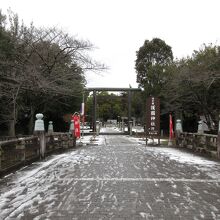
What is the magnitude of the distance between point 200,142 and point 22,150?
9594 mm

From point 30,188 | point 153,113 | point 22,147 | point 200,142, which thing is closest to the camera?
point 30,188

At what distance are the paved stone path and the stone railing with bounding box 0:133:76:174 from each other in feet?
1.45

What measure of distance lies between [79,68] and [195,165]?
983 centimetres

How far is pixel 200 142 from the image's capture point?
18.5 metres

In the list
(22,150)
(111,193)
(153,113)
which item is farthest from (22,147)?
(153,113)

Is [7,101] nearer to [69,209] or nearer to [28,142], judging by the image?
[28,142]

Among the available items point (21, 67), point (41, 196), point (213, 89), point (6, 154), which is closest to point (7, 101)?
point (21, 67)

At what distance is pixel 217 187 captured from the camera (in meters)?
8.37

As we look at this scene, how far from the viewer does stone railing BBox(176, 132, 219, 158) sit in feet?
52.2

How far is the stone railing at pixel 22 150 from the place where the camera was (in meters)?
10.4

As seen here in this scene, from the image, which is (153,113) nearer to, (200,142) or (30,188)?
(200,142)

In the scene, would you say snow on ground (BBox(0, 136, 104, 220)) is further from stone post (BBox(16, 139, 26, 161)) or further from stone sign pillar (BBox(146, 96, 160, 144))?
stone sign pillar (BBox(146, 96, 160, 144))

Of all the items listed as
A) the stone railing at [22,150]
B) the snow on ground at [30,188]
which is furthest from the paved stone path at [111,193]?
the stone railing at [22,150]

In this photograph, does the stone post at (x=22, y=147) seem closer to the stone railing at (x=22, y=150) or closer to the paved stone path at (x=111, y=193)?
the stone railing at (x=22, y=150)
